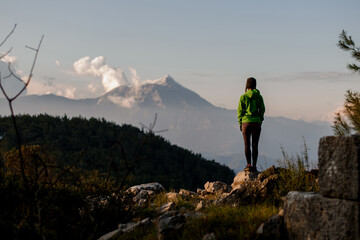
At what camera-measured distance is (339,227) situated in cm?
468

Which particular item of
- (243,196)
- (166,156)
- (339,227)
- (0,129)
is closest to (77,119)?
(0,129)

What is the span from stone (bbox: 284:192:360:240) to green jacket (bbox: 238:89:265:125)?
415cm

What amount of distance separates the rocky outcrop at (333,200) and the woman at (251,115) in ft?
13.8

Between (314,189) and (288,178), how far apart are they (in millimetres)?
544

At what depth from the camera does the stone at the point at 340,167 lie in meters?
4.63

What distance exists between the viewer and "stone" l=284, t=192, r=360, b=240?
4602 millimetres

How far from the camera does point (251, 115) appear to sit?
31.3 feet

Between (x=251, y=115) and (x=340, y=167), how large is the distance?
4.80m

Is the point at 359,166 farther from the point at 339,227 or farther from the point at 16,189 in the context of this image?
the point at 16,189

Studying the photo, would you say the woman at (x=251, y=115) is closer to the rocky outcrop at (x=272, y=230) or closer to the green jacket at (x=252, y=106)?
the green jacket at (x=252, y=106)

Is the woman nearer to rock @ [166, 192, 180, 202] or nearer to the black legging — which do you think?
the black legging

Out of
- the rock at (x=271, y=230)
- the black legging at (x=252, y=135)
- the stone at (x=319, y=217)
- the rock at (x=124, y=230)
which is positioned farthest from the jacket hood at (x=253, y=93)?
the rock at (x=271, y=230)

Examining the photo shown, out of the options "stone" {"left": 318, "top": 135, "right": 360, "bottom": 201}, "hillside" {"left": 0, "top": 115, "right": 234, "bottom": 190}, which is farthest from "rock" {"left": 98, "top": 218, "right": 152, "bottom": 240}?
"hillside" {"left": 0, "top": 115, "right": 234, "bottom": 190}

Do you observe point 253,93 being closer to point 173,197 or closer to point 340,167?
point 173,197
